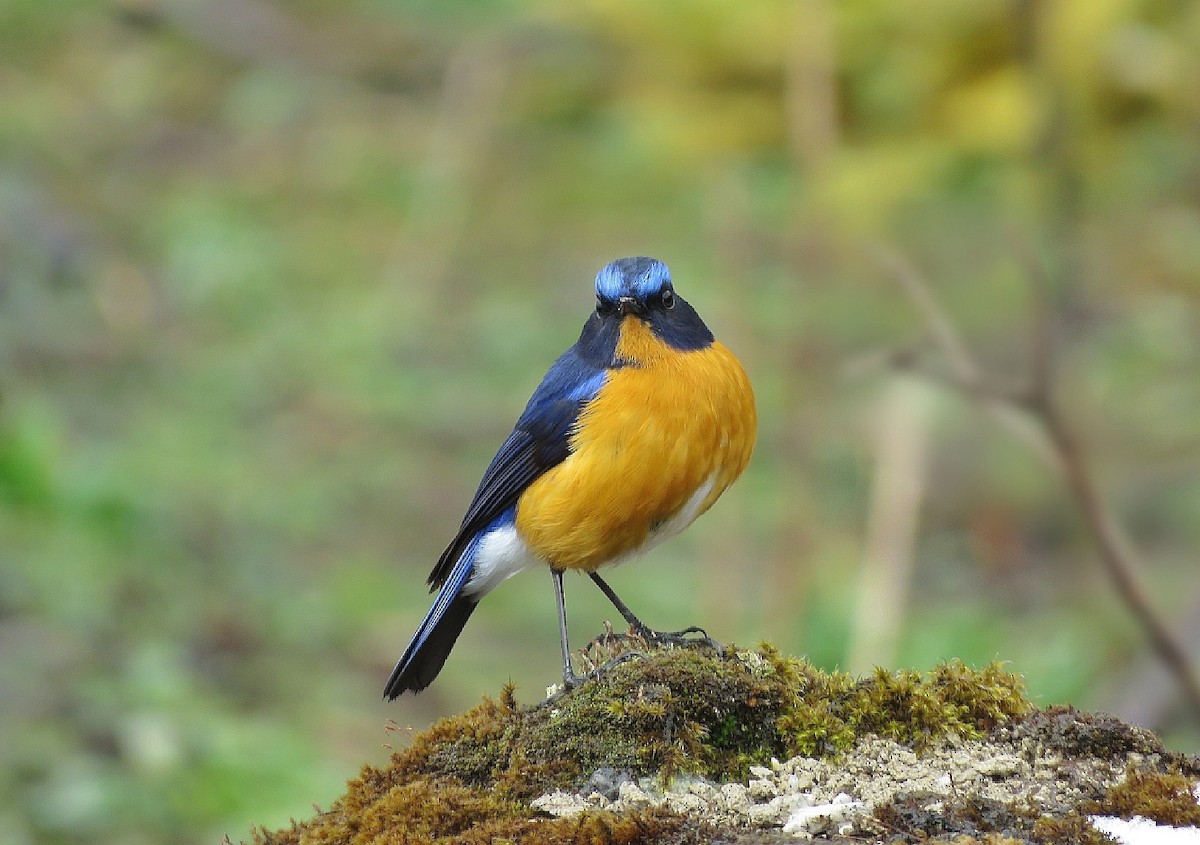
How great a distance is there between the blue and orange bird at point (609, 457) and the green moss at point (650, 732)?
34.3 inches

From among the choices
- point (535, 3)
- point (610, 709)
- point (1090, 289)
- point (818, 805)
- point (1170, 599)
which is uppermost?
point (535, 3)

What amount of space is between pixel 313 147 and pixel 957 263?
6.40m

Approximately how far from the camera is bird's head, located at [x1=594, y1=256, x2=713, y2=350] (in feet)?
15.8

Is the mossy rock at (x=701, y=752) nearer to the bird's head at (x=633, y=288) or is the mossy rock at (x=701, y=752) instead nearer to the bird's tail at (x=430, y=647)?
the bird's tail at (x=430, y=647)

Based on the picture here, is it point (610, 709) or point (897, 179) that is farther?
point (897, 179)

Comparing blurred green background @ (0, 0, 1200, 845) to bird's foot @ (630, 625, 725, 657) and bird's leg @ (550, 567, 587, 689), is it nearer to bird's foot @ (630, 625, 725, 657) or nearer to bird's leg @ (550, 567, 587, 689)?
bird's leg @ (550, 567, 587, 689)

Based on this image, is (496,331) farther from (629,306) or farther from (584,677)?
(584,677)

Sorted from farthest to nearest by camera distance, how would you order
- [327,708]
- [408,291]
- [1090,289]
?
[408,291], [1090,289], [327,708]

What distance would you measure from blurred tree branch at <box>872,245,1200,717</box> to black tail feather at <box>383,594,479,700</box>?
6.39 ft

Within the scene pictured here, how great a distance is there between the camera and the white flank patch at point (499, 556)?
4941 millimetres

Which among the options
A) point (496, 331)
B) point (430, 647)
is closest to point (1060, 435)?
point (430, 647)

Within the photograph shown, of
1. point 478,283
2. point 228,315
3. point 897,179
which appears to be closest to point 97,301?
point 228,315

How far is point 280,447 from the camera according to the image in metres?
9.74

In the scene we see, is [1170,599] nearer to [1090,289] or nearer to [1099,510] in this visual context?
[1090,289]
